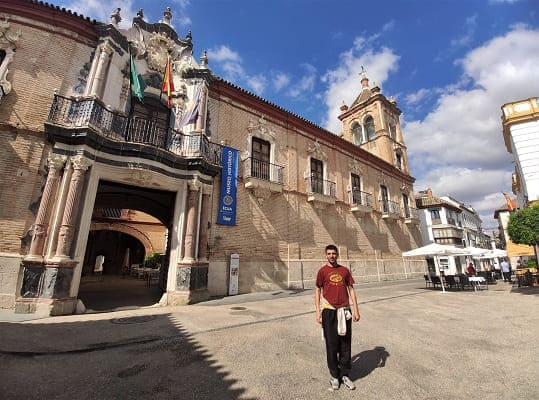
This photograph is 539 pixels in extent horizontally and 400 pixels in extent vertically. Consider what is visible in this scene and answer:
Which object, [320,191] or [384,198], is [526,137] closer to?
[384,198]

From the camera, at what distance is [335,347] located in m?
2.96

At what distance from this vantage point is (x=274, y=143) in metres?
13.9

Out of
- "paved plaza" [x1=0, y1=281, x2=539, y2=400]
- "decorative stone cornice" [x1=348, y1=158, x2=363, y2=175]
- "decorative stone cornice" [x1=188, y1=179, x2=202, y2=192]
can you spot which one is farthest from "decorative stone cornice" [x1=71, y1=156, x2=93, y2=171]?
"decorative stone cornice" [x1=348, y1=158, x2=363, y2=175]

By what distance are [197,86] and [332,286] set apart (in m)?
10.7

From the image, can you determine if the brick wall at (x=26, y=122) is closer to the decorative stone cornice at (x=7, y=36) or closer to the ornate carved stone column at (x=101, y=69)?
the decorative stone cornice at (x=7, y=36)

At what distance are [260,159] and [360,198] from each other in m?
8.51

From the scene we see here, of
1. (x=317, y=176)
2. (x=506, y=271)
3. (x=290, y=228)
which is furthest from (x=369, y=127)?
(x=290, y=228)

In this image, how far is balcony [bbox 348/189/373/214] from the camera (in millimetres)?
16734

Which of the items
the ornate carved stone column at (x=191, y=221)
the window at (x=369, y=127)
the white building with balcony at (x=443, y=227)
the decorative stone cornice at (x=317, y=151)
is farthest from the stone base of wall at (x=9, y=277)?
the white building with balcony at (x=443, y=227)

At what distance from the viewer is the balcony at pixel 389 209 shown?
19.3 m

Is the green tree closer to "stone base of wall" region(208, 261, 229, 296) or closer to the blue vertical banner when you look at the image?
the blue vertical banner

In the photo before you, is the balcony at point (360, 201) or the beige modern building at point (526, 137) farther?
the balcony at point (360, 201)

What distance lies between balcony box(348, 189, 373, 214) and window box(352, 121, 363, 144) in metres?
9.20

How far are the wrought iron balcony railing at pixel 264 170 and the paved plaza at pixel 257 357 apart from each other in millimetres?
A: 7399
